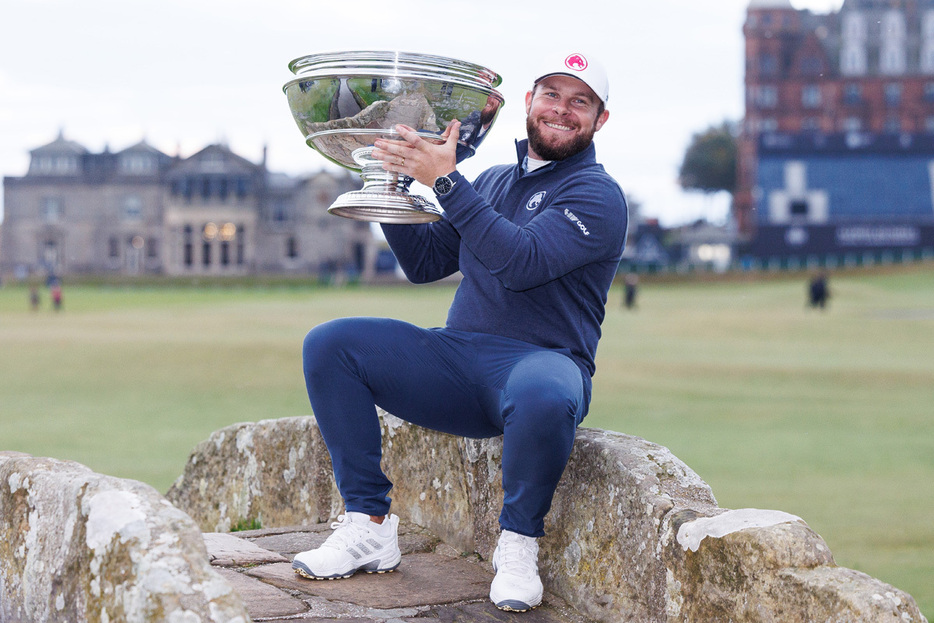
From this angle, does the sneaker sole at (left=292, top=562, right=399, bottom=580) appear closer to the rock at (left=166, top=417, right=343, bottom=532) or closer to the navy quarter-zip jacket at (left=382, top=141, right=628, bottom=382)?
the navy quarter-zip jacket at (left=382, top=141, right=628, bottom=382)

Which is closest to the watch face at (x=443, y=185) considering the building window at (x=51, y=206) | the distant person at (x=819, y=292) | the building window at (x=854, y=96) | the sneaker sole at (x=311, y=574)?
the sneaker sole at (x=311, y=574)

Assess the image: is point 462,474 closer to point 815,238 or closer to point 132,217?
point 815,238

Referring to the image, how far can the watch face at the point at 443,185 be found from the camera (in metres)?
3.14

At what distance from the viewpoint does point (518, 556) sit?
3033 millimetres

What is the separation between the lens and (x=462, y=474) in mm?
3701

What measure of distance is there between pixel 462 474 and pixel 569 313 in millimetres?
775

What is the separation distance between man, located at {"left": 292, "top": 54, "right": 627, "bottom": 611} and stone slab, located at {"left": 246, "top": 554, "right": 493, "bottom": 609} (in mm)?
56

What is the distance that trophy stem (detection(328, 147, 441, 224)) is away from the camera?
135 inches

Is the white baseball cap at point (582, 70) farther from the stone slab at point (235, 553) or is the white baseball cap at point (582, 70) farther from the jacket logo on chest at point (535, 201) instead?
the stone slab at point (235, 553)

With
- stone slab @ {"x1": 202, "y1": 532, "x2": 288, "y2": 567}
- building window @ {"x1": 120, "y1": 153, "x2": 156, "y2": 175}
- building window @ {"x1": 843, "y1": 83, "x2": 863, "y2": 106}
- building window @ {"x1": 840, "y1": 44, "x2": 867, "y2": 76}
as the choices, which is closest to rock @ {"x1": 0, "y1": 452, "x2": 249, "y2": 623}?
stone slab @ {"x1": 202, "y1": 532, "x2": 288, "y2": 567}

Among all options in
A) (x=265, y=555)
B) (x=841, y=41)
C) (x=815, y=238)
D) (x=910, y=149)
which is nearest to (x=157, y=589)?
(x=265, y=555)

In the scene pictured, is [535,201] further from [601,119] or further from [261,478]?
[261,478]

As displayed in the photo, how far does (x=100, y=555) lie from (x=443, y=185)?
5.02 feet

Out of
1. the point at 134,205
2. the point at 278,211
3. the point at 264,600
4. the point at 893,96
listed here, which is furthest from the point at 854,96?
the point at 264,600
